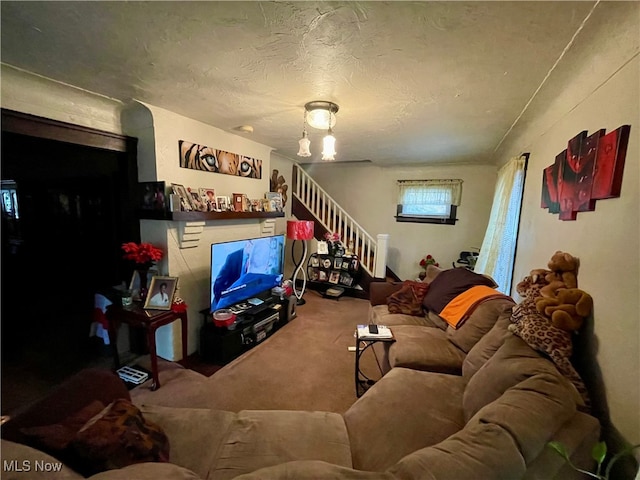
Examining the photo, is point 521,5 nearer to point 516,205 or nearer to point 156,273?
point 516,205

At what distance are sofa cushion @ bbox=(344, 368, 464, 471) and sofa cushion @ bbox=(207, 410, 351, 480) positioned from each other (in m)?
0.08

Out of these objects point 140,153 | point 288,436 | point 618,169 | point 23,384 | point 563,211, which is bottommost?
point 23,384

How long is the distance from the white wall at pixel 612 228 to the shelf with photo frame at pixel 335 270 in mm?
2871

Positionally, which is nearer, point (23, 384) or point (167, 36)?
point (167, 36)

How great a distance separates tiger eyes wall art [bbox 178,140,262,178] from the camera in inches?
95.7

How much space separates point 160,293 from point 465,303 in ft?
8.10

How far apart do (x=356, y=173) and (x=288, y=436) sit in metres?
4.49

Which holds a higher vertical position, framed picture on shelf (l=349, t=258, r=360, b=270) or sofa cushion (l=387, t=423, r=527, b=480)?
sofa cushion (l=387, t=423, r=527, b=480)

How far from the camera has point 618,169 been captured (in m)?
1.08

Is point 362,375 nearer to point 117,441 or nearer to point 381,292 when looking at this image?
point 381,292

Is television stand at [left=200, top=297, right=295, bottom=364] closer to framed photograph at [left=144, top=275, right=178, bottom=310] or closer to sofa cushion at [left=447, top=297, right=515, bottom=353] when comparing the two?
framed photograph at [left=144, top=275, right=178, bottom=310]

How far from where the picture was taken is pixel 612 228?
43.3 inches

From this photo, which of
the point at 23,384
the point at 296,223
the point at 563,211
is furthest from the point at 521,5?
the point at 23,384
